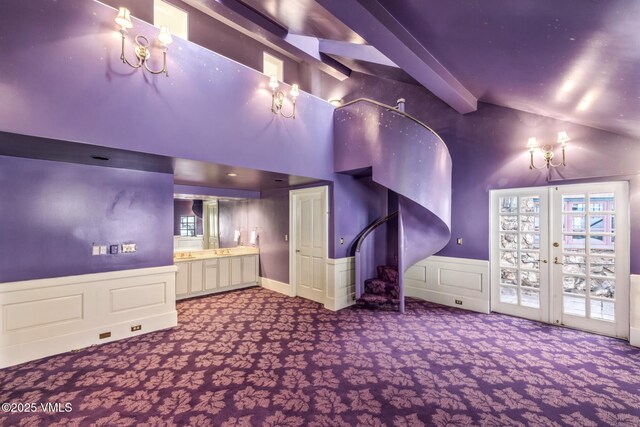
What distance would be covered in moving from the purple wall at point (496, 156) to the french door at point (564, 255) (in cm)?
16

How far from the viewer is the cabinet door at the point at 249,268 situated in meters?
6.17

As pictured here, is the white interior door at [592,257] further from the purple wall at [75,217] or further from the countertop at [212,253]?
the purple wall at [75,217]

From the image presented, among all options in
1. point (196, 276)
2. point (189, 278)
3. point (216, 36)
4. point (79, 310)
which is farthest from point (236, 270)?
point (216, 36)

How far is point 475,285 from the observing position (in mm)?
4805

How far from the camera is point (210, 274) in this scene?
5621 mm

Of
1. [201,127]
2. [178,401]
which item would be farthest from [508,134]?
[178,401]

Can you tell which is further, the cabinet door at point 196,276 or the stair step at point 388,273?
the cabinet door at point 196,276

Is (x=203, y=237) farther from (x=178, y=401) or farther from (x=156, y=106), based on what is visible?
(x=178, y=401)

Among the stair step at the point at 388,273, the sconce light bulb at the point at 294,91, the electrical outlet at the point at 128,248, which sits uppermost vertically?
the sconce light bulb at the point at 294,91

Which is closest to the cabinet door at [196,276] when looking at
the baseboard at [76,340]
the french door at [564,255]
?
the baseboard at [76,340]

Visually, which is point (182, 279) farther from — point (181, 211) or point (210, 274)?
point (181, 211)

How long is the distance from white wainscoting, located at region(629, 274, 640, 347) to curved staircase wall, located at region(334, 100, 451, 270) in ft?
7.40

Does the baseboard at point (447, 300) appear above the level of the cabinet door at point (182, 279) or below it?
below

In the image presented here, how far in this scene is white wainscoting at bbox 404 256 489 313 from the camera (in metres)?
4.74
